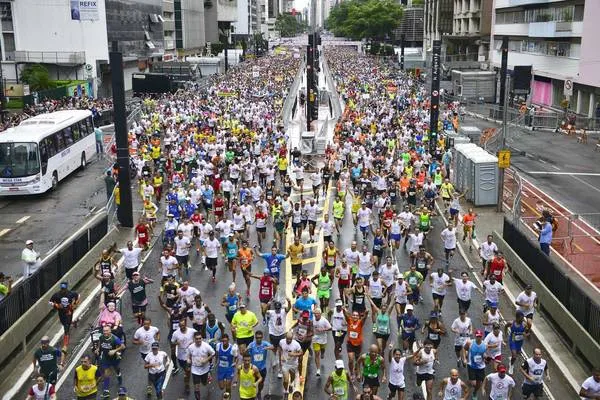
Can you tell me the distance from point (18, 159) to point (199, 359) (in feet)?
60.1

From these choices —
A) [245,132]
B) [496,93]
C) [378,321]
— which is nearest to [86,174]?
[245,132]

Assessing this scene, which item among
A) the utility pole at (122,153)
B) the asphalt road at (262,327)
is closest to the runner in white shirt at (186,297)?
the asphalt road at (262,327)

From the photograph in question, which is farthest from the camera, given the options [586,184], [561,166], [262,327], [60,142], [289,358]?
[561,166]

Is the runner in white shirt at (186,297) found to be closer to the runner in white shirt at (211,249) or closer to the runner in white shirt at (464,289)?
the runner in white shirt at (211,249)

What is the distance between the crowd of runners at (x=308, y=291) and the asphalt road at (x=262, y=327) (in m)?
0.07

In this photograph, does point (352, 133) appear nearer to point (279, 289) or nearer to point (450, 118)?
point (450, 118)

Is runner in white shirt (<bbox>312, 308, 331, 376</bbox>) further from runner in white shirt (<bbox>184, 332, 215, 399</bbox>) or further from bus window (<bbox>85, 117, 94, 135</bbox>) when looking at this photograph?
bus window (<bbox>85, 117, 94, 135</bbox>)

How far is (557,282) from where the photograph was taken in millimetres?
15352

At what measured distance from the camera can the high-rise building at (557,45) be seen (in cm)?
4953

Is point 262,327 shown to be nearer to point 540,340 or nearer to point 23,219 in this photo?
point 540,340

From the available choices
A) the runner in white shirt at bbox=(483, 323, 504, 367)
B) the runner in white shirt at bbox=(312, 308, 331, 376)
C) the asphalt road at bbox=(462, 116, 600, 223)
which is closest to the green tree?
the asphalt road at bbox=(462, 116, 600, 223)

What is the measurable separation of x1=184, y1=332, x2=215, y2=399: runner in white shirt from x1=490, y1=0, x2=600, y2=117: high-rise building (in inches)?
1690

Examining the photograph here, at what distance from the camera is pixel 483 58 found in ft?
277

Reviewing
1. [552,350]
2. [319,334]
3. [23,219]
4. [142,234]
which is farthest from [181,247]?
[23,219]
